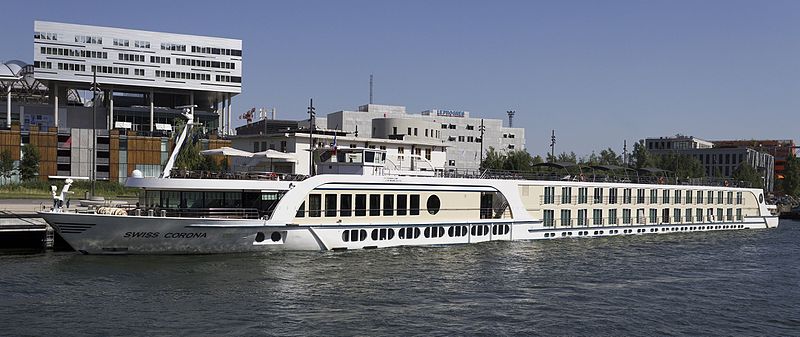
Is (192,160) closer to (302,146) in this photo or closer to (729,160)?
(302,146)

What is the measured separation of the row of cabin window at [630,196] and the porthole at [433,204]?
9.60 m

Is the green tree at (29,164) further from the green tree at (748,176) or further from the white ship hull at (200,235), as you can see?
the green tree at (748,176)

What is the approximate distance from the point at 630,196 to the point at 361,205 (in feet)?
83.7

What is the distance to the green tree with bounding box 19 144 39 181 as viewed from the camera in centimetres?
8650

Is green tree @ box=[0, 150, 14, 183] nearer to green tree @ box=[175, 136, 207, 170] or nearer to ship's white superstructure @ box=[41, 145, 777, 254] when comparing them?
green tree @ box=[175, 136, 207, 170]

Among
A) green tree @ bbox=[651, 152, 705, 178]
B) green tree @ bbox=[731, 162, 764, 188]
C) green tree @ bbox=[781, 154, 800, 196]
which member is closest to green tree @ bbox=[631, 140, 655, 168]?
green tree @ bbox=[651, 152, 705, 178]

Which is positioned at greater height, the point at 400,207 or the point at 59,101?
the point at 59,101

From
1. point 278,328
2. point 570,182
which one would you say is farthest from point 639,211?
point 278,328

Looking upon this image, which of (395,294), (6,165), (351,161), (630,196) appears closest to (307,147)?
(351,161)

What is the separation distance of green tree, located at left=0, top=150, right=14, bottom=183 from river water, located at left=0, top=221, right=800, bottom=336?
178ft

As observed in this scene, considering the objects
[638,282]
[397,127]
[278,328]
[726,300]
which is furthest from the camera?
[397,127]

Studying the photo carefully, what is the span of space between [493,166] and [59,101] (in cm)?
6878

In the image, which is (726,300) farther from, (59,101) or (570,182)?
(59,101)

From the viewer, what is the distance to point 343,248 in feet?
129
